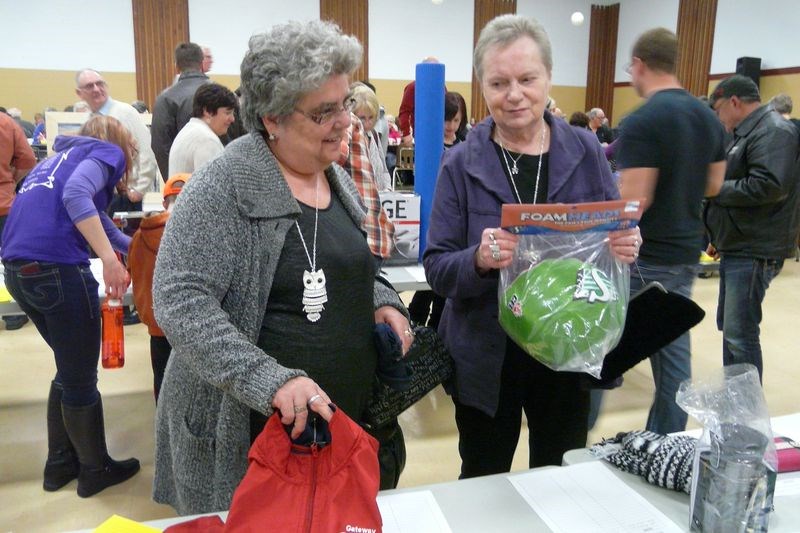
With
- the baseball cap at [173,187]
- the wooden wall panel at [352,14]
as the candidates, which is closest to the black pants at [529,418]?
the baseball cap at [173,187]

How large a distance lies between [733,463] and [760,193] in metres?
2.18

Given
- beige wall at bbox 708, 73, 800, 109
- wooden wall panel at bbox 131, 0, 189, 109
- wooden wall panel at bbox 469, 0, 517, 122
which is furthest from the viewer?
wooden wall panel at bbox 469, 0, 517, 122

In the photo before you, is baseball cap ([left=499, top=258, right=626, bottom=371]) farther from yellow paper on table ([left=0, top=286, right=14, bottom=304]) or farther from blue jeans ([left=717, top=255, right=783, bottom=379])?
yellow paper on table ([left=0, top=286, right=14, bottom=304])

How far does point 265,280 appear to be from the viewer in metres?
1.16

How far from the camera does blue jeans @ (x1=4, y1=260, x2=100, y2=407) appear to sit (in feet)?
7.38

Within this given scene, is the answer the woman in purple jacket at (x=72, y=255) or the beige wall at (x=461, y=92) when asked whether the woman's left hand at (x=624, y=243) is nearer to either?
the woman in purple jacket at (x=72, y=255)

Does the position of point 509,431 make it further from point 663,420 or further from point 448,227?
point 663,420

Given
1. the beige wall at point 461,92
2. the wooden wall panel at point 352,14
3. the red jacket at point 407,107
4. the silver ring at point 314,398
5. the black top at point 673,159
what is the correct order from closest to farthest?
the silver ring at point 314,398 < the black top at point 673,159 < the red jacket at point 407,107 < the wooden wall panel at point 352,14 < the beige wall at point 461,92

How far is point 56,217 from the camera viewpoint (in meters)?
2.26

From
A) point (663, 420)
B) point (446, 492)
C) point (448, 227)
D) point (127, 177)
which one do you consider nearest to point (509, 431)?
point (446, 492)

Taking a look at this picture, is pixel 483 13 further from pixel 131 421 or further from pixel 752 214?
pixel 131 421

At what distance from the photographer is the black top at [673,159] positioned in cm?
219

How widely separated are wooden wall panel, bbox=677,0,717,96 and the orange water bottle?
1227 cm

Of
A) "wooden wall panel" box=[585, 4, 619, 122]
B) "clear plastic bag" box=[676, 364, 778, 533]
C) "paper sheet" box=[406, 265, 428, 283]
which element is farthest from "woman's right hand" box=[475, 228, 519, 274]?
"wooden wall panel" box=[585, 4, 619, 122]
